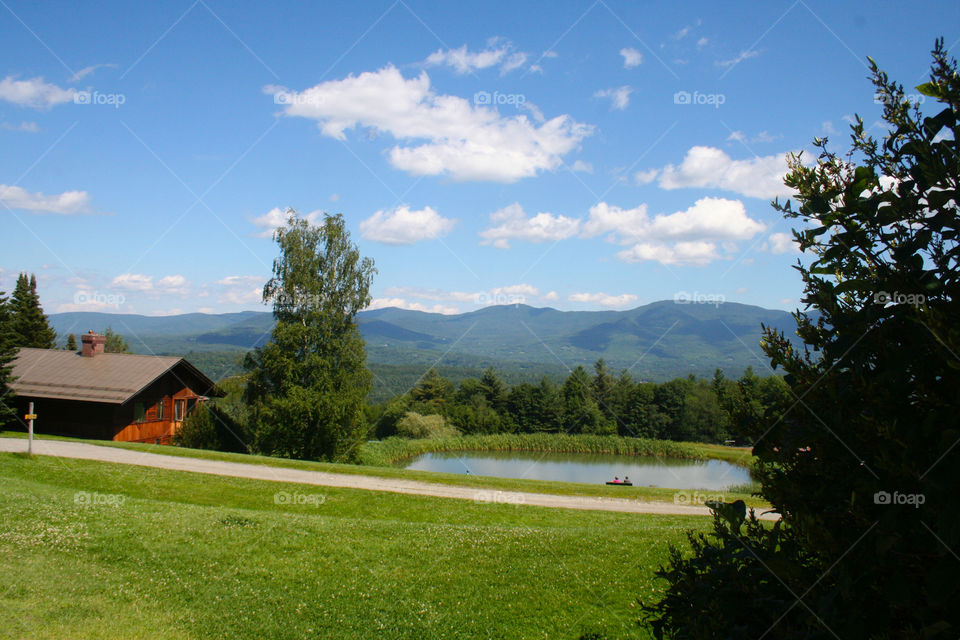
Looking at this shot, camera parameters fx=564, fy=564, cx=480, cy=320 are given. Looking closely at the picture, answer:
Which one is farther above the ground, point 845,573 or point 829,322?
point 829,322

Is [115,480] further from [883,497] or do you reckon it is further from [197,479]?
[883,497]

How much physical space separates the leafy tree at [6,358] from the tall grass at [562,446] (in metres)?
21.4

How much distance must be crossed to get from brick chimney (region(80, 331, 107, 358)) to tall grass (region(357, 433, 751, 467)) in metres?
18.1

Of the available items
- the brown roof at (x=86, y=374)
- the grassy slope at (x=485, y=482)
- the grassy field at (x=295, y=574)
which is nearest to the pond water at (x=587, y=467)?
the grassy slope at (x=485, y=482)

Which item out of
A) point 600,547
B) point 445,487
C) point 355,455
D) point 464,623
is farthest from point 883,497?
point 355,455

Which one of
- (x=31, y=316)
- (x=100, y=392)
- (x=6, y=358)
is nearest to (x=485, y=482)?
(x=100, y=392)

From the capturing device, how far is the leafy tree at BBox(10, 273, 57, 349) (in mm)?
42781

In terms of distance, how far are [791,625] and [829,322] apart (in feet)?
3.52

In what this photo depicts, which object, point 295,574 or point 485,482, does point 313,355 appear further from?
point 295,574

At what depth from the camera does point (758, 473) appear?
217 cm

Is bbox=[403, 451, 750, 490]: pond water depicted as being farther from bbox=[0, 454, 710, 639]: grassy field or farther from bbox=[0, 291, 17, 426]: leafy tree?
bbox=[0, 454, 710, 639]: grassy field

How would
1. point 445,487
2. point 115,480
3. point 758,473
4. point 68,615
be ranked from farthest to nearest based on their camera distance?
point 445,487 → point 115,480 → point 68,615 → point 758,473

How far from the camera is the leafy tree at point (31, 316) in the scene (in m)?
42.8

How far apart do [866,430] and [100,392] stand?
3104cm
